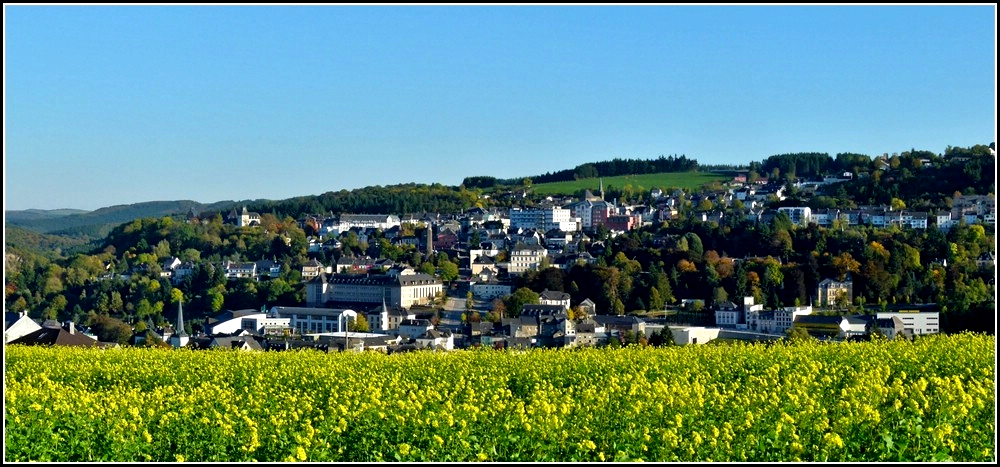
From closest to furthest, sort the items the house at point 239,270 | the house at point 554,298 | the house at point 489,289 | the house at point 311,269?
1. the house at point 554,298
2. the house at point 489,289
3. the house at point 239,270
4. the house at point 311,269

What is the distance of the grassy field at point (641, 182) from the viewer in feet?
425

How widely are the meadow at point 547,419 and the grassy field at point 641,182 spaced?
368 feet

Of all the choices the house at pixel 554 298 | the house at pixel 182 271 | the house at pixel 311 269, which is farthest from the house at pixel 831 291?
the house at pixel 182 271

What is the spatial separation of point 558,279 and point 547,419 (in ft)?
199

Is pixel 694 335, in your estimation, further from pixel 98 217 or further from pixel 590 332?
pixel 98 217

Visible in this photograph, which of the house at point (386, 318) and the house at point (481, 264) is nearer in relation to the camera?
the house at point (386, 318)

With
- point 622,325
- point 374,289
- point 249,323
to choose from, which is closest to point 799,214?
point 374,289

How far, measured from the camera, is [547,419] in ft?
30.4

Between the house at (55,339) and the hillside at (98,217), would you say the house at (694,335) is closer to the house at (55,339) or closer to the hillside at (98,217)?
the house at (55,339)

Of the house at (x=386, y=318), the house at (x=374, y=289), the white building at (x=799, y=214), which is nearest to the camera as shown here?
the house at (x=386, y=318)

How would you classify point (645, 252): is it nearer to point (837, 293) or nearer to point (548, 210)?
point (837, 293)

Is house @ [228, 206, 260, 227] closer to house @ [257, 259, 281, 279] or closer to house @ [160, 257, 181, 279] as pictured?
house @ [160, 257, 181, 279]

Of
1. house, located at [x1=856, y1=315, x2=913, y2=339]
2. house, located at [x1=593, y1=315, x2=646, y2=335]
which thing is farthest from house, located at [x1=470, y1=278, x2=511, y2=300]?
house, located at [x1=856, y1=315, x2=913, y2=339]

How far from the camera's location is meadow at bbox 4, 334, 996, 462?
9016 millimetres
